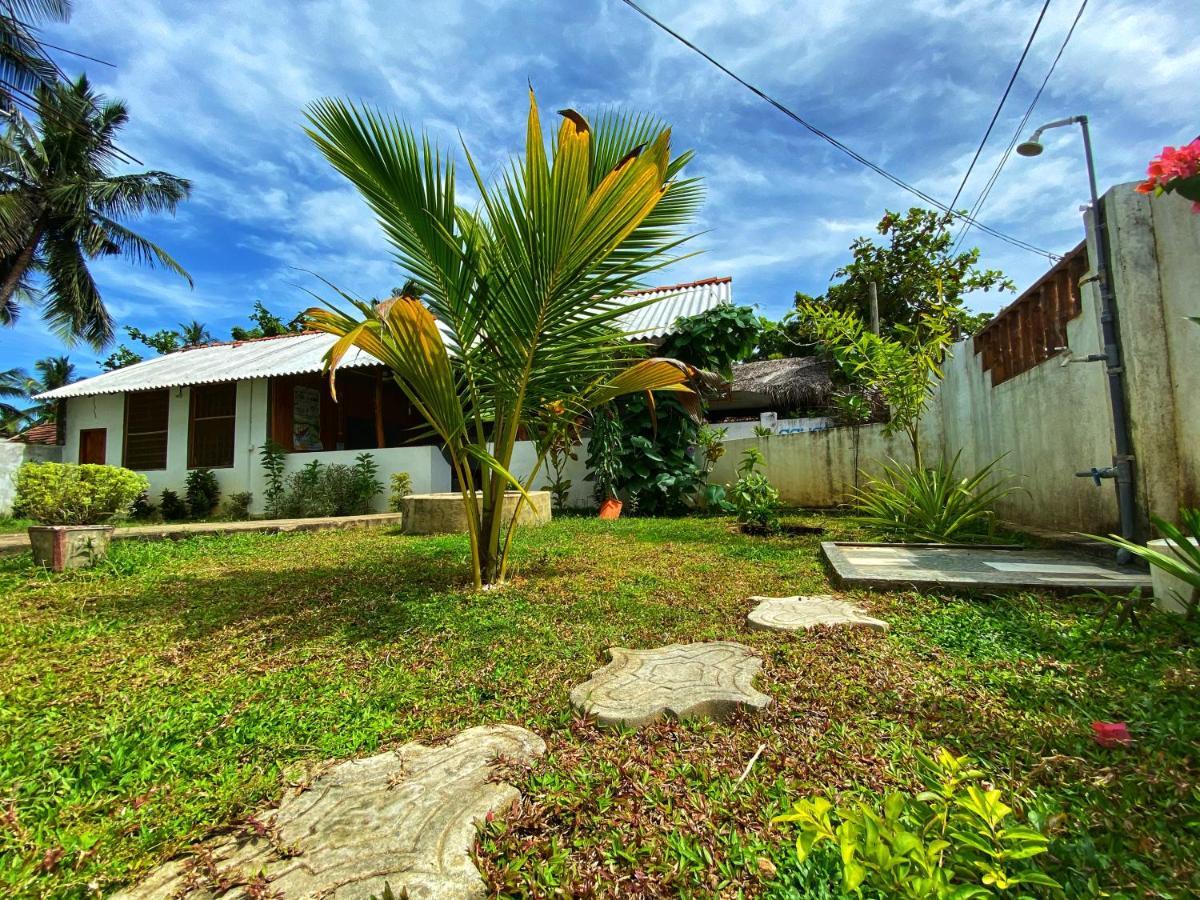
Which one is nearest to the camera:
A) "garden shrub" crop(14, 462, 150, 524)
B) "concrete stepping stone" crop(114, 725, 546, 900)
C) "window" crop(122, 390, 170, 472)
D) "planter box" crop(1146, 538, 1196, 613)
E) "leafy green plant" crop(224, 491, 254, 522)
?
"concrete stepping stone" crop(114, 725, 546, 900)

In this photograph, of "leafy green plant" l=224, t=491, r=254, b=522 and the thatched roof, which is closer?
"leafy green plant" l=224, t=491, r=254, b=522

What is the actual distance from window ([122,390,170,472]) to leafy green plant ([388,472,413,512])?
589 cm

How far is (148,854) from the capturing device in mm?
1245

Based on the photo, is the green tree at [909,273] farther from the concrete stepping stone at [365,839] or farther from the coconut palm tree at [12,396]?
the coconut palm tree at [12,396]

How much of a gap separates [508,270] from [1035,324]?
484 cm

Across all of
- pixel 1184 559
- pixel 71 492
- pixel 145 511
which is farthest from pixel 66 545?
pixel 145 511

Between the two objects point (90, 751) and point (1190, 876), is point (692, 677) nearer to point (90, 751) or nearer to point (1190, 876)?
point (1190, 876)

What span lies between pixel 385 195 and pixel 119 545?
4580 mm

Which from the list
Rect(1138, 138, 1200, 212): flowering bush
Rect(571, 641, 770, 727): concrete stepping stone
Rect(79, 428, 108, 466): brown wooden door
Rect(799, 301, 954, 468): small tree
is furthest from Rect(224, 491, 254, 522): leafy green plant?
Rect(1138, 138, 1200, 212): flowering bush

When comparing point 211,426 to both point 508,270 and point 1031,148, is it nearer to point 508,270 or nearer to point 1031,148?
point 508,270

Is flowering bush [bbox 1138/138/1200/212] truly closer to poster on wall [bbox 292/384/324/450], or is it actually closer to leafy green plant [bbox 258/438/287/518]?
leafy green plant [bbox 258/438/287/518]

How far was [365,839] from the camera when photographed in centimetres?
126

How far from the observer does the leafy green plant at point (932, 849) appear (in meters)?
0.84

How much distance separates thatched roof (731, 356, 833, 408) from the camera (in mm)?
15000
